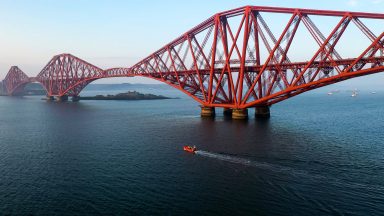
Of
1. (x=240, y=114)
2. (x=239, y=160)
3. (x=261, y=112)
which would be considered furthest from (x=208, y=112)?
(x=239, y=160)

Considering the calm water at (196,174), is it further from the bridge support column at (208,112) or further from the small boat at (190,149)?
the bridge support column at (208,112)

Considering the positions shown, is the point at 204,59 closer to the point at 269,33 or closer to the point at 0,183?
the point at 269,33

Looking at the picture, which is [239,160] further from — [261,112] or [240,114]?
[261,112]

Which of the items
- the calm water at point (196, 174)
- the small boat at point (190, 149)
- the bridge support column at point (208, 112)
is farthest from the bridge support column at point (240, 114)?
the small boat at point (190, 149)

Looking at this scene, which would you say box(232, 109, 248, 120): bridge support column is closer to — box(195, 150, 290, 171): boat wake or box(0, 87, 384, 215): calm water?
box(0, 87, 384, 215): calm water

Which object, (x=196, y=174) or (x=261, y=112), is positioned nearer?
(x=196, y=174)

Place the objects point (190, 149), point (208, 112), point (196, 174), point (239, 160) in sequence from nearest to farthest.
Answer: point (196, 174)
point (239, 160)
point (190, 149)
point (208, 112)

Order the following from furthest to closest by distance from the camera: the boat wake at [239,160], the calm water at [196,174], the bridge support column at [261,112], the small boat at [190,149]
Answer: the bridge support column at [261,112] → the small boat at [190,149] → the boat wake at [239,160] → the calm water at [196,174]

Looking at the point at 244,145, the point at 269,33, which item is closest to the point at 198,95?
the point at 269,33
